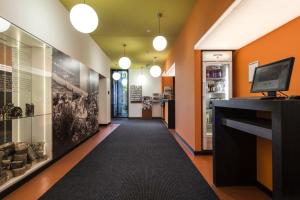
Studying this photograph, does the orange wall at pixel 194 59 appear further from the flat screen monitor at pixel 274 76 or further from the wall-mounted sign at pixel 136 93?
the wall-mounted sign at pixel 136 93

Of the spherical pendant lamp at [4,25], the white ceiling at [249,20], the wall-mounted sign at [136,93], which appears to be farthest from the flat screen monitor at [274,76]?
the wall-mounted sign at [136,93]

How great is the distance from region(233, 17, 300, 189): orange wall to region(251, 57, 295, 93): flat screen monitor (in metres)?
0.41

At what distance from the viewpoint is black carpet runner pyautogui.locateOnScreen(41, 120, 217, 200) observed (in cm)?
279

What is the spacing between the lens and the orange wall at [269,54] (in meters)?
2.48

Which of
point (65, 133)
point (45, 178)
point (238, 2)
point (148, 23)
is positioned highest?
point (148, 23)

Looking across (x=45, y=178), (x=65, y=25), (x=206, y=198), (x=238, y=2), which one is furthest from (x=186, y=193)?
(x=65, y=25)

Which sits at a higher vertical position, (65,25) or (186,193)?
(65,25)

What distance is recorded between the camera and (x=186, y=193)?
2.81 metres

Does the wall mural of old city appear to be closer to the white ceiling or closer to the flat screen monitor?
the white ceiling

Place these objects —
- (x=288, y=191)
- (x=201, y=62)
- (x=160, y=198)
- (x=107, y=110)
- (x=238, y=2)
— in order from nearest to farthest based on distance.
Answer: (x=288, y=191), (x=238, y=2), (x=160, y=198), (x=201, y=62), (x=107, y=110)

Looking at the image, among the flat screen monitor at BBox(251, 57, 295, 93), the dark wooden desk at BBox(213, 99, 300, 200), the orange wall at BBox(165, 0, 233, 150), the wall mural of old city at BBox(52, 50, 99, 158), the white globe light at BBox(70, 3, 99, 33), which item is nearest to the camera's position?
the dark wooden desk at BBox(213, 99, 300, 200)

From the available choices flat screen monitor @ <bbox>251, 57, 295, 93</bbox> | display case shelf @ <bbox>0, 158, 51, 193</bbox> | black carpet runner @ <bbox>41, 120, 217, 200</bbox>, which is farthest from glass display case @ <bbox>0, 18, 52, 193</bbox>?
flat screen monitor @ <bbox>251, 57, 295, 93</bbox>

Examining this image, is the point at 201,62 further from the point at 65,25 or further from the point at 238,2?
the point at 65,25

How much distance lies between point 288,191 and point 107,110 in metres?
9.18
